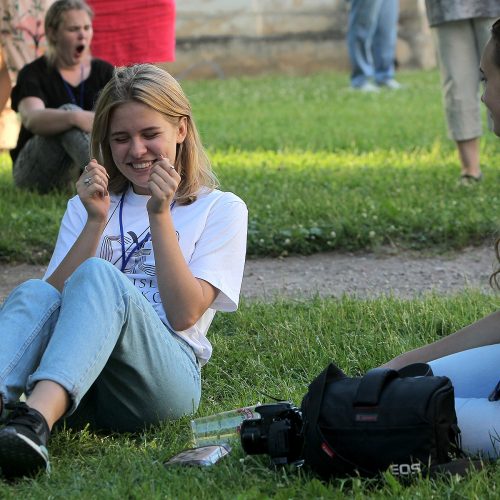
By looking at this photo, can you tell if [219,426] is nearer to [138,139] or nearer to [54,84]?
[138,139]

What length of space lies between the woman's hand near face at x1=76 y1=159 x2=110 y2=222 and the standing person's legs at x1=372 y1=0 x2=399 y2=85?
12913 mm

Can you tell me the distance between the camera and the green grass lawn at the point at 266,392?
3.04 meters

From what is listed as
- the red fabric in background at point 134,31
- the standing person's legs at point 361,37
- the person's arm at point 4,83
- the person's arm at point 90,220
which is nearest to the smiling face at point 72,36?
the red fabric in background at point 134,31

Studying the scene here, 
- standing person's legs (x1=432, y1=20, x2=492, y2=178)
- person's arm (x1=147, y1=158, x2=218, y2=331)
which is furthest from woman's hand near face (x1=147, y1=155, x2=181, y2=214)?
standing person's legs (x1=432, y1=20, x2=492, y2=178)

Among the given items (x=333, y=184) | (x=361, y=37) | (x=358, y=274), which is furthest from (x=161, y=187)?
(x=361, y=37)

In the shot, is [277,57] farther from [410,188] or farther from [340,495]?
[340,495]

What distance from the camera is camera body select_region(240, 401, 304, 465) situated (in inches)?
124

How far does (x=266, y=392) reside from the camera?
404cm

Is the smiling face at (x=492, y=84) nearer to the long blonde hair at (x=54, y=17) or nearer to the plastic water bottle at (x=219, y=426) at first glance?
the plastic water bottle at (x=219, y=426)

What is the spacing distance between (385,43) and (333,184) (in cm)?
929

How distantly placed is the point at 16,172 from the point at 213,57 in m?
11.9

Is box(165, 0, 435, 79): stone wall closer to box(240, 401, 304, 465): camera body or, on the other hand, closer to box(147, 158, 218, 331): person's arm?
box(147, 158, 218, 331): person's arm

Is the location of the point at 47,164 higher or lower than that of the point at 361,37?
higher

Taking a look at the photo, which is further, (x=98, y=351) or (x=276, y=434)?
(x=98, y=351)
